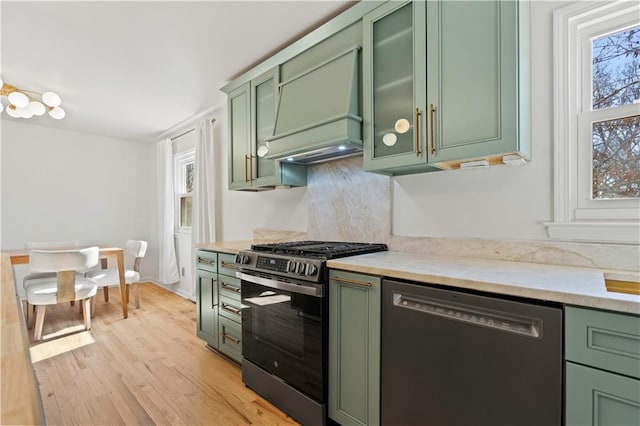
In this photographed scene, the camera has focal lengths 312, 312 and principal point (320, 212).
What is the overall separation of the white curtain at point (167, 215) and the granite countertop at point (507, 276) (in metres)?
3.81

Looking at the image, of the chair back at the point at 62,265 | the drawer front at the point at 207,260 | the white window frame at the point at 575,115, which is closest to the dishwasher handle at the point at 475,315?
the white window frame at the point at 575,115

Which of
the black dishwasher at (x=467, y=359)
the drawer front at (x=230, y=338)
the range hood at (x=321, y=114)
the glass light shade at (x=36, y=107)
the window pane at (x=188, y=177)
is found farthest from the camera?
the window pane at (x=188, y=177)

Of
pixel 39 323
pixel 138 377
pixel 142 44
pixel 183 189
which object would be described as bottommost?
pixel 138 377

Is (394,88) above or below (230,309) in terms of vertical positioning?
above

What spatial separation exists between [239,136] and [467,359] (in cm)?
252

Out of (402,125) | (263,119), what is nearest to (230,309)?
(263,119)

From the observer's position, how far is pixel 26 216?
446cm

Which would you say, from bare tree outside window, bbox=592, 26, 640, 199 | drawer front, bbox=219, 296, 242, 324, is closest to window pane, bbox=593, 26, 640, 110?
bare tree outside window, bbox=592, 26, 640, 199

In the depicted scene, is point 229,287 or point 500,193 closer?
point 500,193

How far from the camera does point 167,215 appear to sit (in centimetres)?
482

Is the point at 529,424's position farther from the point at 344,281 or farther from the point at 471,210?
the point at 471,210

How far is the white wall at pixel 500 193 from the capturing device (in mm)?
1580

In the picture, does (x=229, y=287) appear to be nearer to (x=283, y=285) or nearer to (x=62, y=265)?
(x=283, y=285)

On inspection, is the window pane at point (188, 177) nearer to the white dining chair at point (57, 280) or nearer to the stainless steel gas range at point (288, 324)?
the white dining chair at point (57, 280)
